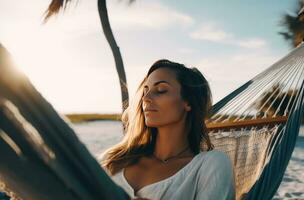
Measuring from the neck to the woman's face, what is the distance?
0.10 ft

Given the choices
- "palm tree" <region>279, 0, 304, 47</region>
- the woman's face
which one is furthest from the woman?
"palm tree" <region>279, 0, 304, 47</region>

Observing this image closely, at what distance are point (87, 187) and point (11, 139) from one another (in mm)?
161

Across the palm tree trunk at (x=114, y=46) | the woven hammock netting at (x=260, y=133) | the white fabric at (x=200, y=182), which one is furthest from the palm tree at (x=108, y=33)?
the white fabric at (x=200, y=182)

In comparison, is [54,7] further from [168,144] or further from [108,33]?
[168,144]

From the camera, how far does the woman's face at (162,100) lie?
1.50 metres

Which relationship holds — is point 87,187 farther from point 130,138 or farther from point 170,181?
point 130,138

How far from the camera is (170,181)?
1.39 meters

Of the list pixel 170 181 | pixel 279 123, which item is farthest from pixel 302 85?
pixel 170 181

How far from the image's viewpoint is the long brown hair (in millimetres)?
1600

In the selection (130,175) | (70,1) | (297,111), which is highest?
(70,1)

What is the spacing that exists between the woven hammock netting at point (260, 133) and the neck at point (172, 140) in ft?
0.87

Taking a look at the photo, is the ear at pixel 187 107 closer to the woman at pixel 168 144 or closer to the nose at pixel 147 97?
the woman at pixel 168 144

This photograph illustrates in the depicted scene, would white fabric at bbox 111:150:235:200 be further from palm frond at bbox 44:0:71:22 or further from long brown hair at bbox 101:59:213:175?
palm frond at bbox 44:0:71:22

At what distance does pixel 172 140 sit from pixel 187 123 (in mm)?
93
